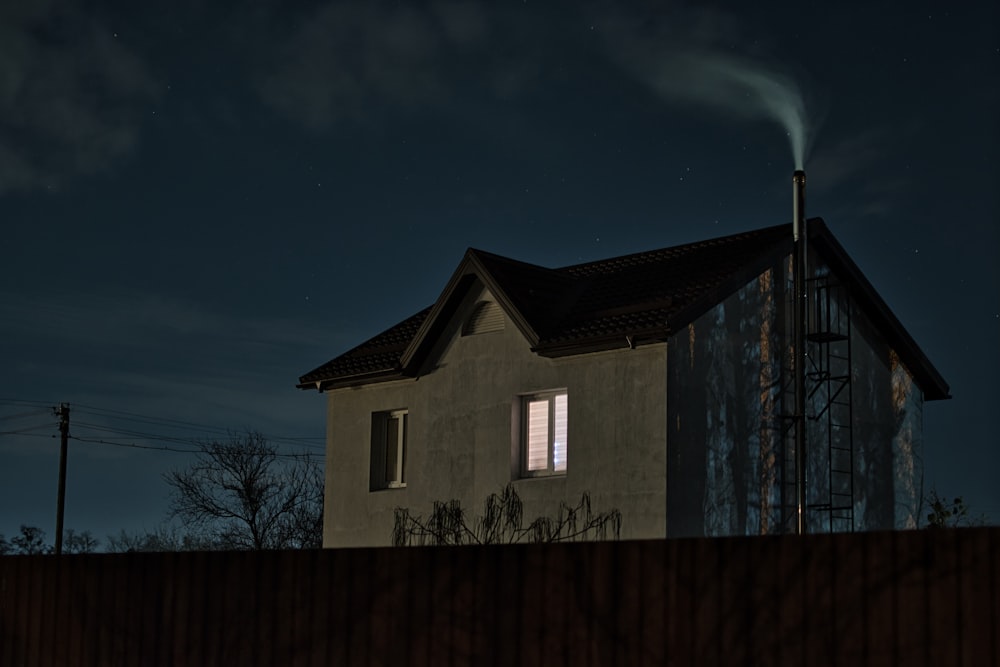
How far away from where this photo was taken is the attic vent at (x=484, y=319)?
23.0m

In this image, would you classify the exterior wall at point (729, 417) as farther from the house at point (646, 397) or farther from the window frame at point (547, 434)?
the window frame at point (547, 434)

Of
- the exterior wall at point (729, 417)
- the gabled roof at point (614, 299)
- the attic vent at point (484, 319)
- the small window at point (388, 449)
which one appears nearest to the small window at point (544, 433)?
the gabled roof at point (614, 299)

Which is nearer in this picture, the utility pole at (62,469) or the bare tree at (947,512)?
the bare tree at (947,512)

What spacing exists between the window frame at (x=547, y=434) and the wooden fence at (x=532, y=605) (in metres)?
8.87

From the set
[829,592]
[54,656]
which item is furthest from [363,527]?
[829,592]

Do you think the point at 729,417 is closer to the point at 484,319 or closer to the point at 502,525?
the point at 502,525

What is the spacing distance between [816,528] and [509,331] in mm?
5987

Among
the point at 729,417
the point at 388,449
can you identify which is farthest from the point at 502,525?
the point at 729,417

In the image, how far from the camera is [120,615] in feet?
46.1

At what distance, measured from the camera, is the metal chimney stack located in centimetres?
2106

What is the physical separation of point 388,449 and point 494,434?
10.2 feet

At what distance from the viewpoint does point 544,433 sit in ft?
72.7

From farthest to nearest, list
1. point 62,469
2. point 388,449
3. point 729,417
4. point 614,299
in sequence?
point 62,469
point 388,449
point 614,299
point 729,417

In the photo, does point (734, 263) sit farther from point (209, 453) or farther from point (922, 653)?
point (209, 453)
